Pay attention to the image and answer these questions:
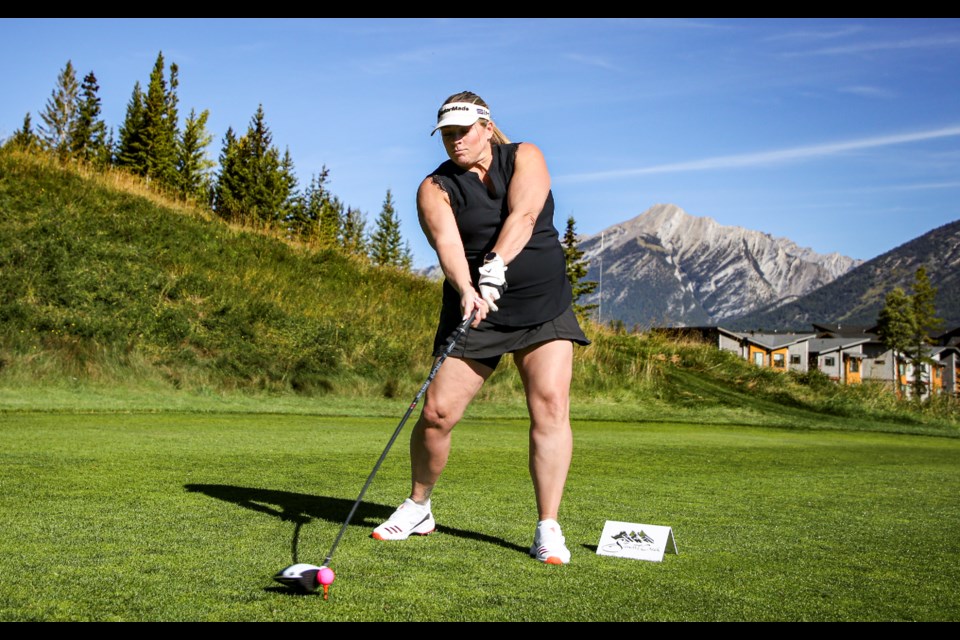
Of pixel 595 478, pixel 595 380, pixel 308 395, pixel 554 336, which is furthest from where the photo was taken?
pixel 595 380

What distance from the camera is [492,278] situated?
13.3 feet

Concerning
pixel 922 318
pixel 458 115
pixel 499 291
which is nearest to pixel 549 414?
pixel 499 291

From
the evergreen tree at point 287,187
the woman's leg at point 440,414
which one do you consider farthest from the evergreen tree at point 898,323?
the woman's leg at point 440,414

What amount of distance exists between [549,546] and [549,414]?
698mm

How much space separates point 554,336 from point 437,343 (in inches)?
21.8

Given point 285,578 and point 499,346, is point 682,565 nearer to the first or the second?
point 499,346

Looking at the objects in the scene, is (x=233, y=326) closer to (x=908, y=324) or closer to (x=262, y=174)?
(x=262, y=174)

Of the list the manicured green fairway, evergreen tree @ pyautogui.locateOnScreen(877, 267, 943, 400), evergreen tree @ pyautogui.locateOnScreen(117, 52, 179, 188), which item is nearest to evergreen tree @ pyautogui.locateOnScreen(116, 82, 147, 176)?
evergreen tree @ pyautogui.locateOnScreen(117, 52, 179, 188)

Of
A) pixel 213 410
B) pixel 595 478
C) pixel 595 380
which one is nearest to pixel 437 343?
pixel 595 478

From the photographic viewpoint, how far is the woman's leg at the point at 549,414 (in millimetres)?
4270

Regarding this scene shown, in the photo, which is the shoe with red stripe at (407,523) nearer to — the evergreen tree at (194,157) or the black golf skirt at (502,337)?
the black golf skirt at (502,337)

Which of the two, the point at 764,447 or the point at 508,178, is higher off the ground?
the point at 508,178

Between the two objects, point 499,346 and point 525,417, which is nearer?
point 499,346

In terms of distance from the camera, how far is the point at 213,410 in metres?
12.7
